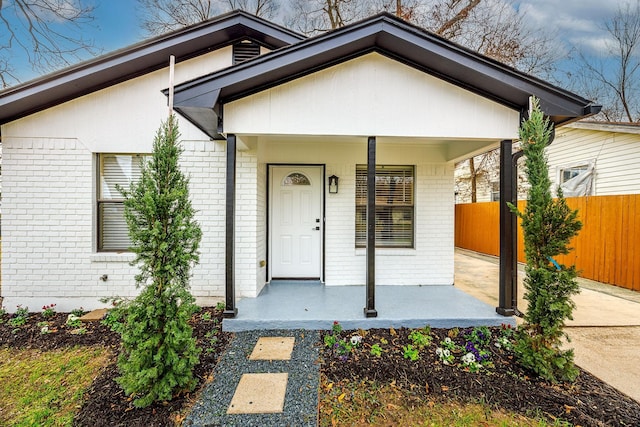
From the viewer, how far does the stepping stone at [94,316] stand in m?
4.29

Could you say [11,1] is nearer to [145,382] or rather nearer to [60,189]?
[60,189]

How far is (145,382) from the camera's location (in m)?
2.38

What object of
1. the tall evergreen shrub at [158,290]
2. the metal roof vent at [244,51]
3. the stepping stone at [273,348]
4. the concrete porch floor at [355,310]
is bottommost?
the stepping stone at [273,348]

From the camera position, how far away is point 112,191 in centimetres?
477

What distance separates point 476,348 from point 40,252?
633cm

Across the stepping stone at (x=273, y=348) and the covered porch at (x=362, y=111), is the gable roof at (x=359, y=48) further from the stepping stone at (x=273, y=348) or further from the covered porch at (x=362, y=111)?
the stepping stone at (x=273, y=348)

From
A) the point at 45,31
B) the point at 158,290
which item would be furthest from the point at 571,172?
the point at 45,31

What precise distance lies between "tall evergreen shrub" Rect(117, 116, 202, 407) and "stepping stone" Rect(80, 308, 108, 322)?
238 centimetres

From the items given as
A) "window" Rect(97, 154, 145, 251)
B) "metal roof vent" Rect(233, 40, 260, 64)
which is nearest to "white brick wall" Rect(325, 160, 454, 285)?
"metal roof vent" Rect(233, 40, 260, 64)

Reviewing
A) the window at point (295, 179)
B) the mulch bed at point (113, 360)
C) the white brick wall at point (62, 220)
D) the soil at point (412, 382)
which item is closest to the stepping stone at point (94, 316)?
the mulch bed at point (113, 360)

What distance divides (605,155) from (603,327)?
6005 millimetres

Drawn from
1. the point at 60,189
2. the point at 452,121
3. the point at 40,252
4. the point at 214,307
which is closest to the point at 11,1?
the point at 60,189

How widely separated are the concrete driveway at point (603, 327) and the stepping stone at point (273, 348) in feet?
10.5

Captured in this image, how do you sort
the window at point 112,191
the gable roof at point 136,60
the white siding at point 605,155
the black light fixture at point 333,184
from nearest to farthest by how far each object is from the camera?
the gable roof at point 136,60, the window at point 112,191, the black light fixture at point 333,184, the white siding at point 605,155
